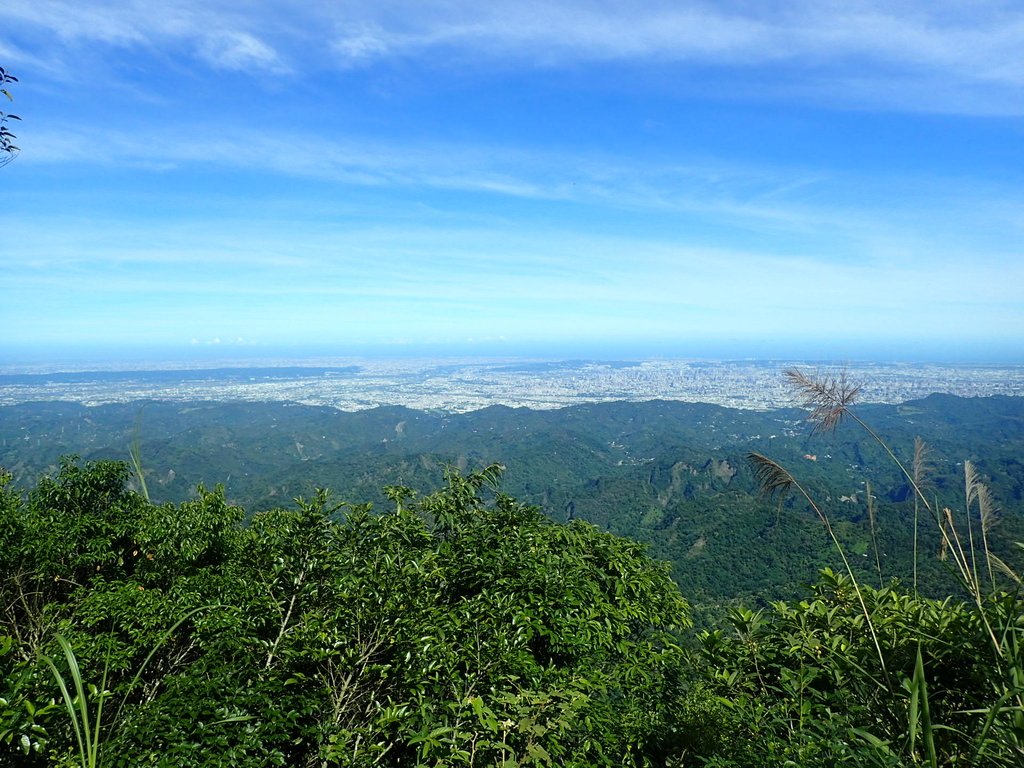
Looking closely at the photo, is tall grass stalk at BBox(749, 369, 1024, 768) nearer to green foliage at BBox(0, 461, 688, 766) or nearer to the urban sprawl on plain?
green foliage at BBox(0, 461, 688, 766)

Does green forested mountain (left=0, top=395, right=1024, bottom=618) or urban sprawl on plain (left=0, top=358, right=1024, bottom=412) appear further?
urban sprawl on plain (left=0, top=358, right=1024, bottom=412)

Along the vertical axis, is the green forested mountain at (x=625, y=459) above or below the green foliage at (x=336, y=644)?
below

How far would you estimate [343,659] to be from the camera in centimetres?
430

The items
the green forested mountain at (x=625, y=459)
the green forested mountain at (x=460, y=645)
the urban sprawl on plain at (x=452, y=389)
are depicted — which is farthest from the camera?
the urban sprawl on plain at (x=452, y=389)

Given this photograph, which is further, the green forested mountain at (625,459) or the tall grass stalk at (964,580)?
the green forested mountain at (625,459)

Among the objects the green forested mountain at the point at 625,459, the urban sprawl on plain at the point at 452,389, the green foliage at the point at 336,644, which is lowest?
the green forested mountain at the point at 625,459

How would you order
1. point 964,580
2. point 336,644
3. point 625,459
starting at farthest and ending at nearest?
point 625,459 < point 336,644 < point 964,580

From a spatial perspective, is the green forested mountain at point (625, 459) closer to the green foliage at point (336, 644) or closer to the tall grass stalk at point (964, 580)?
the green foliage at point (336, 644)

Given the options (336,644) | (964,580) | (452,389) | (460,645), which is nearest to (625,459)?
(452,389)

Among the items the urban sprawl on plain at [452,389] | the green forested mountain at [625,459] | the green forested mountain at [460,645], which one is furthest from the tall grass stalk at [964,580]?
the urban sprawl on plain at [452,389]

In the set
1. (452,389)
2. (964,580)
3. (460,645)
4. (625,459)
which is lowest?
(625,459)

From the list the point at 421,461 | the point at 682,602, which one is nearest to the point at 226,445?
the point at 421,461

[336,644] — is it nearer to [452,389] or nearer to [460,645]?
[460,645]

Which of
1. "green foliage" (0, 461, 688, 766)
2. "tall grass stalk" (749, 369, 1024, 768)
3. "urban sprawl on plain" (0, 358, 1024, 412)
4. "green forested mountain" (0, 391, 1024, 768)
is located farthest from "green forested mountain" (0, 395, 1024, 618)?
"tall grass stalk" (749, 369, 1024, 768)
